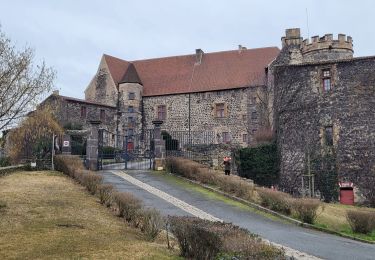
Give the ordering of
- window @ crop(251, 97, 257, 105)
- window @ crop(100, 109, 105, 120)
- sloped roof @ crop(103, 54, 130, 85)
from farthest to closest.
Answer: sloped roof @ crop(103, 54, 130, 85), window @ crop(100, 109, 105, 120), window @ crop(251, 97, 257, 105)

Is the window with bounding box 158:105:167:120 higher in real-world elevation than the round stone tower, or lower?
lower

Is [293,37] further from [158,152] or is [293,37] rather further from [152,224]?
[152,224]

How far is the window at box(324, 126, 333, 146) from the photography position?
30031 mm

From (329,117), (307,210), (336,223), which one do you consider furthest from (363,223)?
(329,117)

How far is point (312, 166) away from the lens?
30.4 metres

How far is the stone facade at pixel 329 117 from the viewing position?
95.1 ft

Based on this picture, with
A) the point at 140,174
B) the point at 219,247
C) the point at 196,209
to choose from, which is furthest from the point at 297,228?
the point at 140,174

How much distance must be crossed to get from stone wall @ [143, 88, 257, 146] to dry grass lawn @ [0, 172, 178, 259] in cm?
2756

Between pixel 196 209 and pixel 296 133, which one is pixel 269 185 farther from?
pixel 196 209

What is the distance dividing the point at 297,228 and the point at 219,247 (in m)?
7.70

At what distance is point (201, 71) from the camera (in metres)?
48.8

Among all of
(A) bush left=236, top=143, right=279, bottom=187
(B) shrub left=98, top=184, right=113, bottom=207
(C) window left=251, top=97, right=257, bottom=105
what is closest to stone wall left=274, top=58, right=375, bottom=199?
(A) bush left=236, top=143, right=279, bottom=187

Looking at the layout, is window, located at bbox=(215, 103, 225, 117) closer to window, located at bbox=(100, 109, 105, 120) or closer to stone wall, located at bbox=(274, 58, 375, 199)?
window, located at bbox=(100, 109, 105, 120)

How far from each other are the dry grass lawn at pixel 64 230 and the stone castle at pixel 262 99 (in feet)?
34.1
